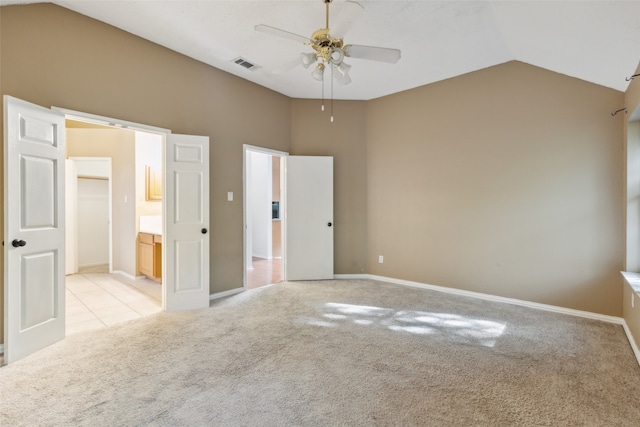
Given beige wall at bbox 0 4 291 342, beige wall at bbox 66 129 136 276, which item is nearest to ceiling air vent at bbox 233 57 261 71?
beige wall at bbox 0 4 291 342

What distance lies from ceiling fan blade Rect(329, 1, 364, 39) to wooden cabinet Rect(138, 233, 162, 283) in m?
3.91

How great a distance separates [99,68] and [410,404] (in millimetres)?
4006

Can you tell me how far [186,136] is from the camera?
3.61 meters

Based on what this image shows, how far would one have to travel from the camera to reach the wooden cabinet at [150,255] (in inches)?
184

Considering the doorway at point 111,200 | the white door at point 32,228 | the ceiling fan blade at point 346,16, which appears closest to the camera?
the ceiling fan blade at point 346,16

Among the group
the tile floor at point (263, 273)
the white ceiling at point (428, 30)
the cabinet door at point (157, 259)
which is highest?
the white ceiling at point (428, 30)

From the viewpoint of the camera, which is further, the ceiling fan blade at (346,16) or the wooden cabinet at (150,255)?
the wooden cabinet at (150,255)

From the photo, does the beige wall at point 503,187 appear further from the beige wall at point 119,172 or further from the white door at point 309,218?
the beige wall at point 119,172

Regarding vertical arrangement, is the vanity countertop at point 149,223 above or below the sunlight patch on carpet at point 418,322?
above

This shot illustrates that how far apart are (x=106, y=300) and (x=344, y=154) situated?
406 cm

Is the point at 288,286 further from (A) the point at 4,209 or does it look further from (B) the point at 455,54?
(B) the point at 455,54

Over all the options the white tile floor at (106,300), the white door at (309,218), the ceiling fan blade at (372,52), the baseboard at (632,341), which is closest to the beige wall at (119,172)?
the white tile floor at (106,300)

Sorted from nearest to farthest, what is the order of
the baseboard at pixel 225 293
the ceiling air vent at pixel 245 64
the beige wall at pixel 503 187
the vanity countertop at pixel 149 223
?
1. the beige wall at pixel 503 187
2. the ceiling air vent at pixel 245 64
3. the baseboard at pixel 225 293
4. the vanity countertop at pixel 149 223

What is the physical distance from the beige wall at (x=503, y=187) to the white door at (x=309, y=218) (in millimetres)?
739
